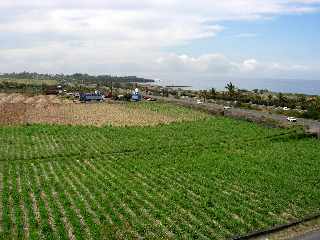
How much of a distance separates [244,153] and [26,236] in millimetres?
27773

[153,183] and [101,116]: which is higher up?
[101,116]

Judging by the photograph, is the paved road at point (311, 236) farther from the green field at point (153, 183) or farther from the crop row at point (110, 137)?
the crop row at point (110, 137)

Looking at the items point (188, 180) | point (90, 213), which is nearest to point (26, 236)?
point (90, 213)

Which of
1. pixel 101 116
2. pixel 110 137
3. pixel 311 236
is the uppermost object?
pixel 101 116

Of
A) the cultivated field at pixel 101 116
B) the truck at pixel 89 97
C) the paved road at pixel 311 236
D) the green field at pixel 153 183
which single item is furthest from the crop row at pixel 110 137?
the truck at pixel 89 97

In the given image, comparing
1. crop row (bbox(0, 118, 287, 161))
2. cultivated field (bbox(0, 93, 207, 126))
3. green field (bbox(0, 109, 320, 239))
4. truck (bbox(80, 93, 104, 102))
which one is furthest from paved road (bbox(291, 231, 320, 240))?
truck (bbox(80, 93, 104, 102))

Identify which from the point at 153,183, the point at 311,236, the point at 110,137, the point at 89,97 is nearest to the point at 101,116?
the point at 110,137

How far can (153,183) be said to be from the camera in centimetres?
3369

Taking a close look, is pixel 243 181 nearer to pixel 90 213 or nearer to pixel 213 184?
pixel 213 184

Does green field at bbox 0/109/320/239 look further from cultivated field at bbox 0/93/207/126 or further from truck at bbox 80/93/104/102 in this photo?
truck at bbox 80/93/104/102

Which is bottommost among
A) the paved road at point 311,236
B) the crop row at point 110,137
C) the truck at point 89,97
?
the paved road at point 311,236

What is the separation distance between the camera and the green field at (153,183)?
961 inches

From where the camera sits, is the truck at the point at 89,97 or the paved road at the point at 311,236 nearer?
the paved road at the point at 311,236

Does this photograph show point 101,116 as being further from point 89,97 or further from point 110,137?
point 89,97
